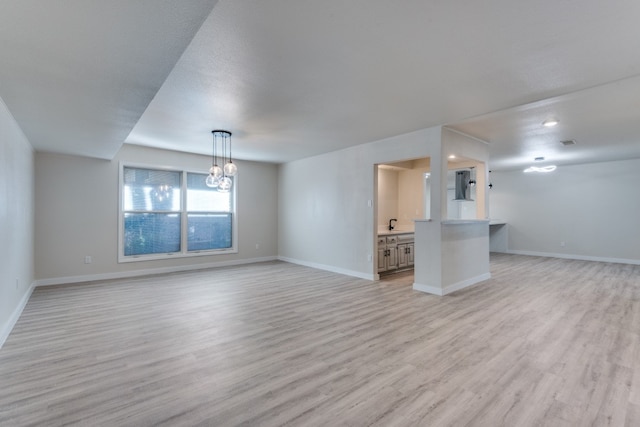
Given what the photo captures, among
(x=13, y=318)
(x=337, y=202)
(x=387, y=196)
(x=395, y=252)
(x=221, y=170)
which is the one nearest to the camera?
(x=13, y=318)

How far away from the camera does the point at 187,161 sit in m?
6.48

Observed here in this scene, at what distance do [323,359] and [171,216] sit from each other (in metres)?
5.11

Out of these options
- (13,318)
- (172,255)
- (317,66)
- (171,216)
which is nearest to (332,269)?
(172,255)

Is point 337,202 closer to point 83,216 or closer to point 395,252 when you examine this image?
point 395,252

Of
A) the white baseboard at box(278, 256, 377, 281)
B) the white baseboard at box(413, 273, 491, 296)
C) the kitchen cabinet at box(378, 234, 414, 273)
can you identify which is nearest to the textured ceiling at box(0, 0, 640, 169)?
the kitchen cabinet at box(378, 234, 414, 273)

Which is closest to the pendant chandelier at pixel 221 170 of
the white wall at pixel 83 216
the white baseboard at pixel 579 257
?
the white wall at pixel 83 216

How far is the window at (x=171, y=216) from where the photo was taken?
5.89 m

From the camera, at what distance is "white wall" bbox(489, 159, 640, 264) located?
7137 millimetres

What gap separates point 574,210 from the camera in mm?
7883

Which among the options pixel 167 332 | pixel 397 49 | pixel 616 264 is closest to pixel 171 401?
pixel 167 332

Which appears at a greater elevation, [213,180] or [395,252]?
[213,180]

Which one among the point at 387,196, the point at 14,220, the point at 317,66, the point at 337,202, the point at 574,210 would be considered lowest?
the point at 14,220

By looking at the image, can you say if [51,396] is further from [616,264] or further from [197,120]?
[616,264]

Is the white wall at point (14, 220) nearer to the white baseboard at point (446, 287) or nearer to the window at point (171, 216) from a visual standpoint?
the window at point (171, 216)
